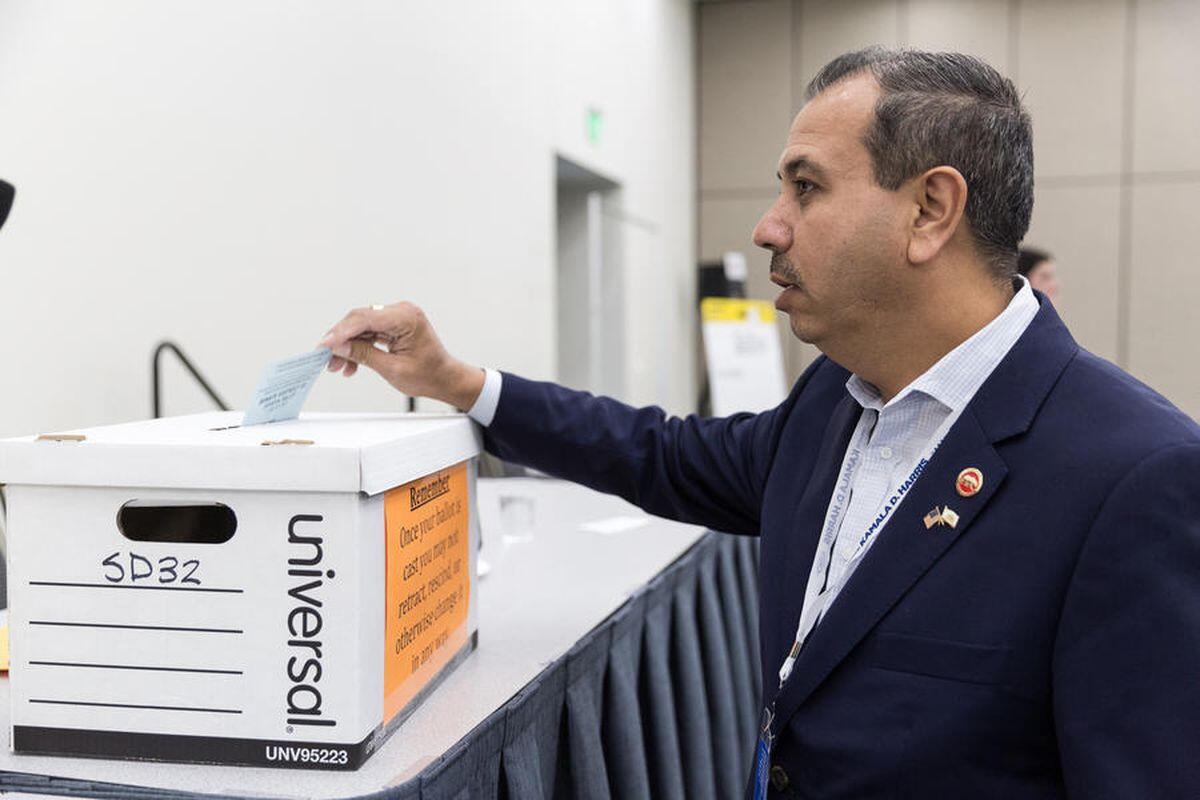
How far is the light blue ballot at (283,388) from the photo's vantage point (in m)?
1.06

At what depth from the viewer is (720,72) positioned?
7.28 metres

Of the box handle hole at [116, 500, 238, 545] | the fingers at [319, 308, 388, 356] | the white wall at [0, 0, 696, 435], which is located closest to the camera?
the box handle hole at [116, 500, 238, 545]

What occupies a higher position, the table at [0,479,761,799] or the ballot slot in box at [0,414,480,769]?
the ballot slot in box at [0,414,480,769]

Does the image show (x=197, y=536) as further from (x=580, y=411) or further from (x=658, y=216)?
(x=658, y=216)

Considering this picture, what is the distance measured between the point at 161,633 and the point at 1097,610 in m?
0.75

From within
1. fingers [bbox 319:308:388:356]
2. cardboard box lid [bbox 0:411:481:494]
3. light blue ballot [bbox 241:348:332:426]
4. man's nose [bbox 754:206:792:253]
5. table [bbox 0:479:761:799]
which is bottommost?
table [bbox 0:479:761:799]

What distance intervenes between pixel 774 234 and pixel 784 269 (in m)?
0.04

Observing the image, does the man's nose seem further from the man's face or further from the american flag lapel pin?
the american flag lapel pin

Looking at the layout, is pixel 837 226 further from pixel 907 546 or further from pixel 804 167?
pixel 907 546

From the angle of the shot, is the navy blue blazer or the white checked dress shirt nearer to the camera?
the navy blue blazer

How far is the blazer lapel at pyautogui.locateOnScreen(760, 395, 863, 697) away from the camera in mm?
1154

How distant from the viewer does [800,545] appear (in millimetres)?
1165

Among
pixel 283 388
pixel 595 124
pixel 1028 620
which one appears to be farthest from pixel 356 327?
pixel 595 124

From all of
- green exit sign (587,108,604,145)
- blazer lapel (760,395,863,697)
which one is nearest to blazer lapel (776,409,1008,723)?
blazer lapel (760,395,863,697)
